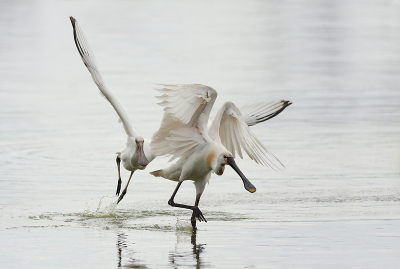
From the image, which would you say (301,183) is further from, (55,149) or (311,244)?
(55,149)

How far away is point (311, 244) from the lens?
804cm

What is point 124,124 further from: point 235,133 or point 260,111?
point 260,111

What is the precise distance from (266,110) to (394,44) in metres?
18.5

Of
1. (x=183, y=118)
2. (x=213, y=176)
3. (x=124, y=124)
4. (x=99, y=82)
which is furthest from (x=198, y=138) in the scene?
(x=213, y=176)

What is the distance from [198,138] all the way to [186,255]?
229 cm

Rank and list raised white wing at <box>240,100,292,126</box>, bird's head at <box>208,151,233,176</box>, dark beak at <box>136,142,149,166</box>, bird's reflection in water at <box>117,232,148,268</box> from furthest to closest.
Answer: raised white wing at <box>240,100,292,126</box> < dark beak at <box>136,142,149,166</box> < bird's head at <box>208,151,233,176</box> < bird's reflection in water at <box>117,232,148,268</box>

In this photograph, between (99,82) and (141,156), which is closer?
(141,156)

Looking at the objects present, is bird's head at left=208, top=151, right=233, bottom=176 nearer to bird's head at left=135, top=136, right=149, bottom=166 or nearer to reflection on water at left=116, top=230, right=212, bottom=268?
reflection on water at left=116, top=230, right=212, bottom=268

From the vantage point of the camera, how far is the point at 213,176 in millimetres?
12289

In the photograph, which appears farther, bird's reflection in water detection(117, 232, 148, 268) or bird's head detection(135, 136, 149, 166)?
bird's head detection(135, 136, 149, 166)

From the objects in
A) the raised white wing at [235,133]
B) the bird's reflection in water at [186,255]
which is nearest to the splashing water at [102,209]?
the bird's reflection in water at [186,255]

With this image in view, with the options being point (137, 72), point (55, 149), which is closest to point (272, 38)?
point (137, 72)

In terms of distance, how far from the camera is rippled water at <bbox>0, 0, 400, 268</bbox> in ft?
26.1

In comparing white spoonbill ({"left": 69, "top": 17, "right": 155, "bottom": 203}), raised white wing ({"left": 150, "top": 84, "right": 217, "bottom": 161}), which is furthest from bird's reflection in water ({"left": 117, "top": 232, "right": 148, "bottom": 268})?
white spoonbill ({"left": 69, "top": 17, "right": 155, "bottom": 203})
